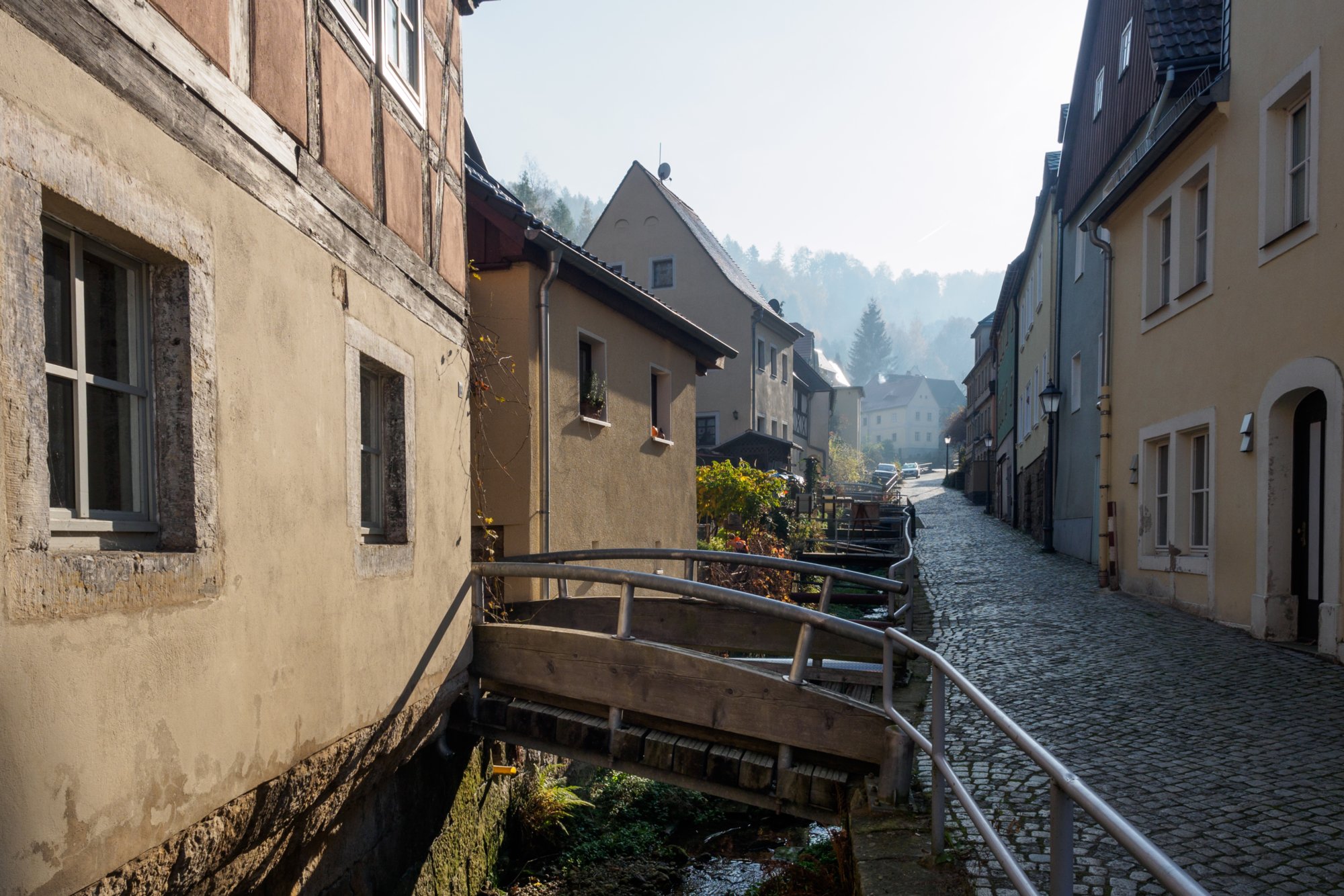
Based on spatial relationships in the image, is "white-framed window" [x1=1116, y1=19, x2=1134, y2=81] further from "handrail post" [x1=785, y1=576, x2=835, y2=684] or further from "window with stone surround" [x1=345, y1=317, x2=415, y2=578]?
"window with stone surround" [x1=345, y1=317, x2=415, y2=578]

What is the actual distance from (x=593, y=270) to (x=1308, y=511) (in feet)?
22.9

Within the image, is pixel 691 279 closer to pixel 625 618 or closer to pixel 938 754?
pixel 625 618

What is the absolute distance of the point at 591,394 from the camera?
10.5 metres

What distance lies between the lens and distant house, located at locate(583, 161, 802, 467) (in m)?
29.2

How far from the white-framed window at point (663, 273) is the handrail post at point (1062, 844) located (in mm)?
27890

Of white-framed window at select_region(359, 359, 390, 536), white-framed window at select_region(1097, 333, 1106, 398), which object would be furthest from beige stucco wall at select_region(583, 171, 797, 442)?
white-framed window at select_region(359, 359, 390, 536)

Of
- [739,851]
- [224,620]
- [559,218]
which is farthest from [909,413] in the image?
[224,620]

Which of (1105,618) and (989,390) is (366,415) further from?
(989,390)

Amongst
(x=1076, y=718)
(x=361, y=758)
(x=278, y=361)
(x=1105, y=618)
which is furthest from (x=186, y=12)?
(x=1105, y=618)

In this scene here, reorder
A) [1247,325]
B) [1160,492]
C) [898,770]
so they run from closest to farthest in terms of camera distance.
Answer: [898,770] → [1247,325] → [1160,492]

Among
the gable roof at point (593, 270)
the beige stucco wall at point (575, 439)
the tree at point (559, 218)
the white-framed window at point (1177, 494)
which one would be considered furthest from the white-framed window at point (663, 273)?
→ the tree at point (559, 218)

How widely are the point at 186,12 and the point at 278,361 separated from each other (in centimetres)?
133

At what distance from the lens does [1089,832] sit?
3.99m

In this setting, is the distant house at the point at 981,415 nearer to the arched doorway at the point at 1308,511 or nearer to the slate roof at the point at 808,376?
the slate roof at the point at 808,376
